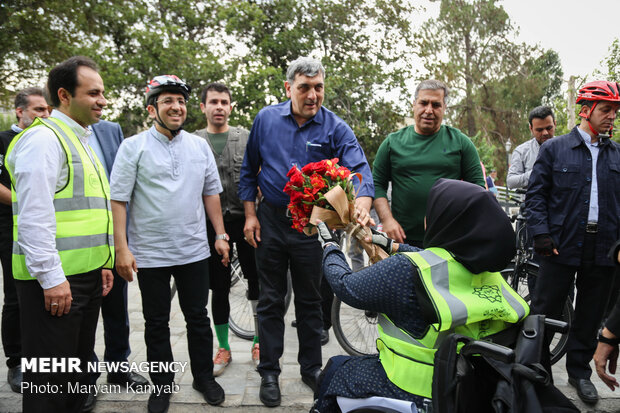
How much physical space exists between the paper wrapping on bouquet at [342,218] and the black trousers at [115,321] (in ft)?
6.12

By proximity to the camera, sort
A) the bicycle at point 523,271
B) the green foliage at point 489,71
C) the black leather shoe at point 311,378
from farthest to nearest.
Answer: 1. the green foliage at point 489,71
2. the bicycle at point 523,271
3. the black leather shoe at point 311,378

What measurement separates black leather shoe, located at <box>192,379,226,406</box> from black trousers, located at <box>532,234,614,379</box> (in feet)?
7.96

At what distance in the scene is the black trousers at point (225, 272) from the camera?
391 centimetres

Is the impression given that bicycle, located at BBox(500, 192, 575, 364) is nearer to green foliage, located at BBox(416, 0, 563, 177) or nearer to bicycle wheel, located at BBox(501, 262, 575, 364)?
bicycle wheel, located at BBox(501, 262, 575, 364)

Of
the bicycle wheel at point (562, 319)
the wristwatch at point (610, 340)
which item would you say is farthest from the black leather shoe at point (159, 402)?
the bicycle wheel at point (562, 319)

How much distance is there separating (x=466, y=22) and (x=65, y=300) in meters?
34.5

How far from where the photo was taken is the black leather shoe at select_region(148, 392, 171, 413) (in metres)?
3.12

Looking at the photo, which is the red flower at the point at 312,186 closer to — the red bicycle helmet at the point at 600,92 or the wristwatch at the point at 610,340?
the wristwatch at the point at 610,340

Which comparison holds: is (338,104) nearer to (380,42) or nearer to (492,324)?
(380,42)

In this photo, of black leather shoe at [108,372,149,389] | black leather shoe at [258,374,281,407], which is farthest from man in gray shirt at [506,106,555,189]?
black leather shoe at [108,372,149,389]

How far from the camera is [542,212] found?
3609mm

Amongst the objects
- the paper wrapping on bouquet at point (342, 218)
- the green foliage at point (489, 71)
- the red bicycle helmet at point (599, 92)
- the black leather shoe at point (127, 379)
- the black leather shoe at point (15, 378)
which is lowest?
the black leather shoe at point (127, 379)

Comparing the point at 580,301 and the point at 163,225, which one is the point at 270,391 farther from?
the point at 580,301

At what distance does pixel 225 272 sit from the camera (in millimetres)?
3932
